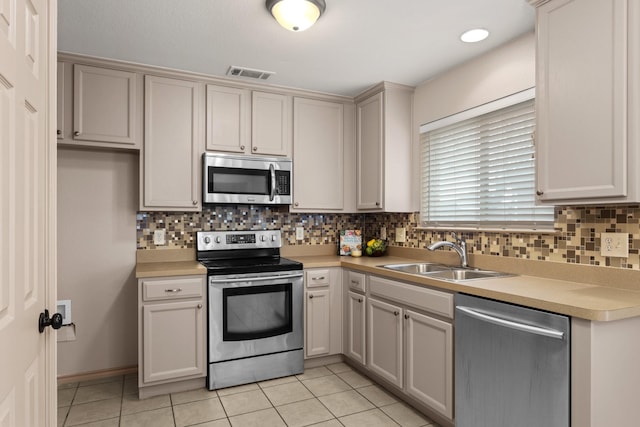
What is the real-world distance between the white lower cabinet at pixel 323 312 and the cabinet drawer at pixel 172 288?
82cm

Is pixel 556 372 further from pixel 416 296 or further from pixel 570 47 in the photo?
pixel 570 47

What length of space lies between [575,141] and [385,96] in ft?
5.47

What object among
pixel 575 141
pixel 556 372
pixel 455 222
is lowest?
pixel 556 372

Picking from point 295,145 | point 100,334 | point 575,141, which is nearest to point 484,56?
point 575,141

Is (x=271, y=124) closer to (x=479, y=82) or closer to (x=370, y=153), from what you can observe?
(x=370, y=153)

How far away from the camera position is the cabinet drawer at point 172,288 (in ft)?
8.73

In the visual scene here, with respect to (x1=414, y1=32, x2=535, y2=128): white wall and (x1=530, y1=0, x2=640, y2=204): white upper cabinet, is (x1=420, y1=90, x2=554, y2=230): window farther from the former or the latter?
(x1=530, y1=0, x2=640, y2=204): white upper cabinet

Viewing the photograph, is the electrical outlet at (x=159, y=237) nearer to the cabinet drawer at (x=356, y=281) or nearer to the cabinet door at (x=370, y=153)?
the cabinet drawer at (x=356, y=281)

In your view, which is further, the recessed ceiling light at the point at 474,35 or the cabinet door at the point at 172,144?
the cabinet door at the point at 172,144

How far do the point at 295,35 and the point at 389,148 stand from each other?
4.05 feet

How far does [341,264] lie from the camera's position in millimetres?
Answer: 3266

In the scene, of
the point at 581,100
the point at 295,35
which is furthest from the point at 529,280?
the point at 295,35

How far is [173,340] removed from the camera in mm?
2727

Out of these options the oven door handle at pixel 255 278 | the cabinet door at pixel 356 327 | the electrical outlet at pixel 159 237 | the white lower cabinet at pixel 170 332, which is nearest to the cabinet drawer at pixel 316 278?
the oven door handle at pixel 255 278
